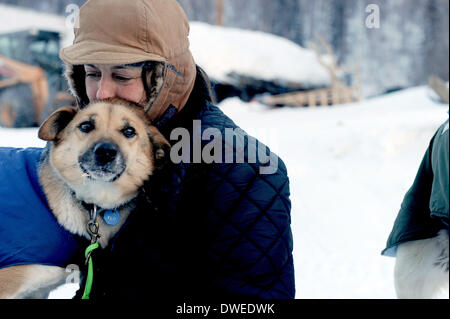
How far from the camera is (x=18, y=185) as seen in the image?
5.18 ft

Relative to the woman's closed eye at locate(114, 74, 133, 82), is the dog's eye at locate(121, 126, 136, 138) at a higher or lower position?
lower

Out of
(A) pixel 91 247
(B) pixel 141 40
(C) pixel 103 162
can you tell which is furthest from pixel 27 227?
(B) pixel 141 40

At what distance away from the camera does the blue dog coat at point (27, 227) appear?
1488 mm

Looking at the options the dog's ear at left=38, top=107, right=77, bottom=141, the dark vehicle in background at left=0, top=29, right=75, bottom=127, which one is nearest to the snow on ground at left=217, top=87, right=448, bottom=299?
the dog's ear at left=38, top=107, right=77, bottom=141

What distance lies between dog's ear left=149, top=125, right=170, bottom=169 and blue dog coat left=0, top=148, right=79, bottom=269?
46 centimetres

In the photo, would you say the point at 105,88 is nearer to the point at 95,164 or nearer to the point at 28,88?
the point at 95,164

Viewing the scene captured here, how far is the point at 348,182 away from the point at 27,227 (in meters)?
3.97

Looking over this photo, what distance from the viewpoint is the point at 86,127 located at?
1678mm

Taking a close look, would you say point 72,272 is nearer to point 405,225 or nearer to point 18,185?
point 18,185

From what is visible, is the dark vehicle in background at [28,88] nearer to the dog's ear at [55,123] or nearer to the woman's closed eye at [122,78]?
the dog's ear at [55,123]

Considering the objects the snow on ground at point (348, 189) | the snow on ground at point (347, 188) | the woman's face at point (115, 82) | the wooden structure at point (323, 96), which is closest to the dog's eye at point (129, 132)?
the woman's face at point (115, 82)

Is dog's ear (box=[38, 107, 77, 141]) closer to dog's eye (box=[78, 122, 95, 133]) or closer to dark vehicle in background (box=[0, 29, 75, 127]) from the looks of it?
dog's eye (box=[78, 122, 95, 133])

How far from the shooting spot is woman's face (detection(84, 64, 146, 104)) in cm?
160
